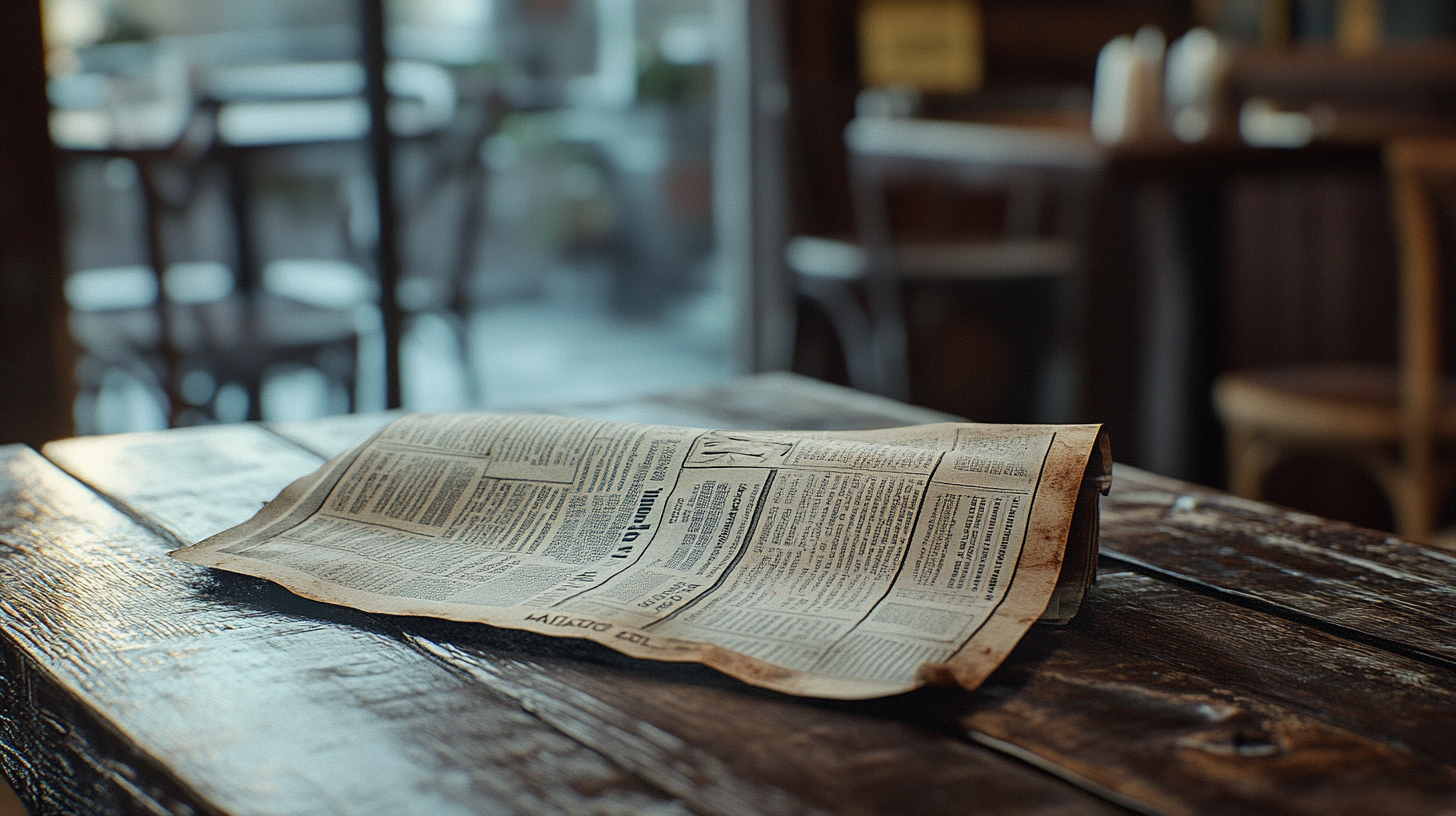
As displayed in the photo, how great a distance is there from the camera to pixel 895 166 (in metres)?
2.50

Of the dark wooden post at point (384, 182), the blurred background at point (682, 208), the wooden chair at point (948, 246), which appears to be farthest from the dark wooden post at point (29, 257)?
the wooden chair at point (948, 246)

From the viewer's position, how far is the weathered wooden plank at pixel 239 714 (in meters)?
0.40

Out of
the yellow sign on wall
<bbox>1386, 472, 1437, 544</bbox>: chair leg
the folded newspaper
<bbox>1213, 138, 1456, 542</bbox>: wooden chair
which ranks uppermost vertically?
the yellow sign on wall

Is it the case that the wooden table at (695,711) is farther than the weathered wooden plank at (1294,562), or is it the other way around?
the weathered wooden plank at (1294,562)

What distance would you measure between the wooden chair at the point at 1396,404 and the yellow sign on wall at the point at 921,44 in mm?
1487

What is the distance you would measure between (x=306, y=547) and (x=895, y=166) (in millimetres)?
2025

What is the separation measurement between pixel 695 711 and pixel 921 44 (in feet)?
9.78

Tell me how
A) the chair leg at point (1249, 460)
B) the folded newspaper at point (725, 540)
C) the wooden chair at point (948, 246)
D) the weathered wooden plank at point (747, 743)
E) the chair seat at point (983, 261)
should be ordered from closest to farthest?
the weathered wooden plank at point (747, 743)
the folded newspaper at point (725, 540)
the chair leg at point (1249, 460)
the wooden chair at point (948, 246)
the chair seat at point (983, 261)

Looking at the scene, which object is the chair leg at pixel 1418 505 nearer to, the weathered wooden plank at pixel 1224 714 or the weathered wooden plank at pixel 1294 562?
→ the weathered wooden plank at pixel 1294 562

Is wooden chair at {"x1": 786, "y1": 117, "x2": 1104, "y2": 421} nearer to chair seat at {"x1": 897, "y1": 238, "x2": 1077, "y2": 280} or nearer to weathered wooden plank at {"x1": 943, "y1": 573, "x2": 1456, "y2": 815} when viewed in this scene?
chair seat at {"x1": 897, "y1": 238, "x2": 1077, "y2": 280}

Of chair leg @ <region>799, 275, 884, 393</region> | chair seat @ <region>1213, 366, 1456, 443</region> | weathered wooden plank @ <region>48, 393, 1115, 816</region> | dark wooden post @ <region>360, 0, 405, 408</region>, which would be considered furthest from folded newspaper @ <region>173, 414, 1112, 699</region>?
chair leg @ <region>799, 275, 884, 393</region>

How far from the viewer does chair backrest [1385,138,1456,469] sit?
152 cm

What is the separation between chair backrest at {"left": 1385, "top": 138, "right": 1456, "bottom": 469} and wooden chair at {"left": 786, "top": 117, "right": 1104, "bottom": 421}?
37 centimetres

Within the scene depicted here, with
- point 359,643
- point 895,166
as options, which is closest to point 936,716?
point 359,643
